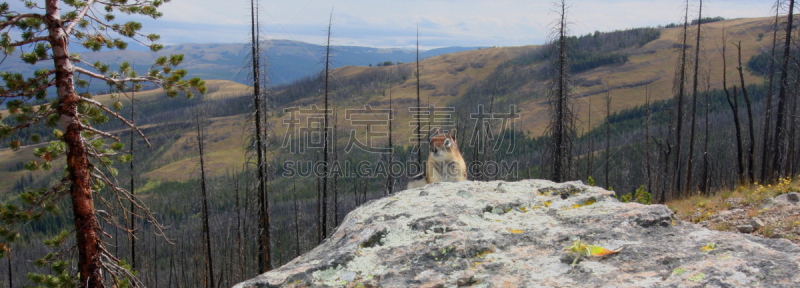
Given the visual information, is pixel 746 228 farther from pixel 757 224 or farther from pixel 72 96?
pixel 72 96

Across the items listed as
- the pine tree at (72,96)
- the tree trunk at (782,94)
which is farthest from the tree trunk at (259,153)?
the tree trunk at (782,94)

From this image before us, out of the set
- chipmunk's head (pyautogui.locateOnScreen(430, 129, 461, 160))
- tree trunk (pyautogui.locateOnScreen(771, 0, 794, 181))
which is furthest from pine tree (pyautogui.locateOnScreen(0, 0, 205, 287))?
tree trunk (pyautogui.locateOnScreen(771, 0, 794, 181))

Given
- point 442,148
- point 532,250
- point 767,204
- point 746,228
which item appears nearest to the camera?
point 532,250

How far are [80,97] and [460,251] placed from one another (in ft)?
30.2

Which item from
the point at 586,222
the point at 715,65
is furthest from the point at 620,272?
the point at 715,65

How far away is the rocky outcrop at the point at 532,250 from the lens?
3.19 metres

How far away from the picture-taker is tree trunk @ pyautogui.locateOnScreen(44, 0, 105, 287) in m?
8.17

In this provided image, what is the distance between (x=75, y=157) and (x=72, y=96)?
1.31 m

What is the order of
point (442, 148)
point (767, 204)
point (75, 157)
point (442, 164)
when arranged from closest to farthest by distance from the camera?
point (75, 157), point (767, 204), point (442, 148), point (442, 164)

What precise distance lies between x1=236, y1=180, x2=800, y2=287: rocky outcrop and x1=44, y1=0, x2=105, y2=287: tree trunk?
6967mm

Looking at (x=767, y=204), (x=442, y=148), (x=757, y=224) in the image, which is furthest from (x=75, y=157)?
(x=767, y=204)

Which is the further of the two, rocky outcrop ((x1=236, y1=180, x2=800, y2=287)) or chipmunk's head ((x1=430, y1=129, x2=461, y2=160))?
chipmunk's head ((x1=430, y1=129, x2=461, y2=160))

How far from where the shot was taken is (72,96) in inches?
327

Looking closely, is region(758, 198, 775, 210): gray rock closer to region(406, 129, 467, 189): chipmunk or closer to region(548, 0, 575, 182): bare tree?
region(406, 129, 467, 189): chipmunk
